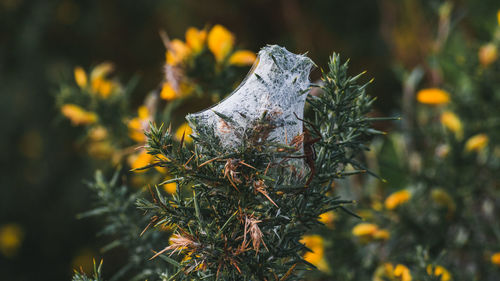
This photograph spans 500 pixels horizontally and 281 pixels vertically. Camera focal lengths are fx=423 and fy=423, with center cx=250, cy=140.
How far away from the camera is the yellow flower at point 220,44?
1.00 metres

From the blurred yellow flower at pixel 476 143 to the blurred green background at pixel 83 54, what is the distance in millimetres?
804

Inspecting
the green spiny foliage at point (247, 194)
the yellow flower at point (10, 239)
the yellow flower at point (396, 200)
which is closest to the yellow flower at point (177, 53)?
Result: the green spiny foliage at point (247, 194)

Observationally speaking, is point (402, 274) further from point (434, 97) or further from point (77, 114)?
point (77, 114)

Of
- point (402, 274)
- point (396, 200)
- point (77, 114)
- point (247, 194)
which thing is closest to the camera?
point (247, 194)

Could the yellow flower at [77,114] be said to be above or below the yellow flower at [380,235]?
below

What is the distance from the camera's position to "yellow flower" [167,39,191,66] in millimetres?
985

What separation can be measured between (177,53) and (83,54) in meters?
1.84

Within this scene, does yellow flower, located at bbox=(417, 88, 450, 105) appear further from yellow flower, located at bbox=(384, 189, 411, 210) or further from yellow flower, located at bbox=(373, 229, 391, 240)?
yellow flower, located at bbox=(373, 229, 391, 240)

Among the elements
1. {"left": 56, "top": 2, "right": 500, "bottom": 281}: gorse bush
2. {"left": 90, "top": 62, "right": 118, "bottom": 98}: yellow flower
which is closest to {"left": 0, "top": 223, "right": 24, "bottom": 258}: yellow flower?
{"left": 56, "top": 2, "right": 500, "bottom": 281}: gorse bush

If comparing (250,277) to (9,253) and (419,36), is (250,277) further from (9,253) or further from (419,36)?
(9,253)

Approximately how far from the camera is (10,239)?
97.0 inches

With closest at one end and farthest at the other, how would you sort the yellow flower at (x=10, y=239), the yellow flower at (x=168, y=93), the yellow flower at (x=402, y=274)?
the yellow flower at (x=402, y=274) → the yellow flower at (x=168, y=93) → the yellow flower at (x=10, y=239)

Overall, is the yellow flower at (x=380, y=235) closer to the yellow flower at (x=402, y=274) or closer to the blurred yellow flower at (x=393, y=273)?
the blurred yellow flower at (x=393, y=273)

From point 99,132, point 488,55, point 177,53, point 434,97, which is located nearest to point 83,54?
point 99,132
